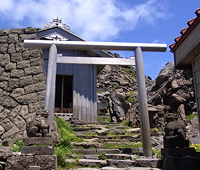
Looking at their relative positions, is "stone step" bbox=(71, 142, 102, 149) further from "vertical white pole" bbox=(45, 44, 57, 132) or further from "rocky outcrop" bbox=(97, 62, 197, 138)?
"rocky outcrop" bbox=(97, 62, 197, 138)

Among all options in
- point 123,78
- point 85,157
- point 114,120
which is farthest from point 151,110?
point 123,78

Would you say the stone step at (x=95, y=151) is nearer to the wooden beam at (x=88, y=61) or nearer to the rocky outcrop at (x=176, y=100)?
the wooden beam at (x=88, y=61)

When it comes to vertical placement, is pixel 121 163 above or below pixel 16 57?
below

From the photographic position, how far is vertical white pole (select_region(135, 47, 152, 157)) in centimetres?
660

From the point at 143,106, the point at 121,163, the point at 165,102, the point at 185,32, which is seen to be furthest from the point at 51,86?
the point at 165,102

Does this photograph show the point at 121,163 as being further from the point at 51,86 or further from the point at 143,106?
the point at 51,86

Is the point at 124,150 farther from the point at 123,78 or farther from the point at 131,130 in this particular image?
the point at 123,78

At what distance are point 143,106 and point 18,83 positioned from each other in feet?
15.7

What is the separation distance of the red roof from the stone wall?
508cm

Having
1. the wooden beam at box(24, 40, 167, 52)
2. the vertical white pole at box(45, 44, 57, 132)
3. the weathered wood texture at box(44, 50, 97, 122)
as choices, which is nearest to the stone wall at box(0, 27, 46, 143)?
the vertical white pole at box(45, 44, 57, 132)

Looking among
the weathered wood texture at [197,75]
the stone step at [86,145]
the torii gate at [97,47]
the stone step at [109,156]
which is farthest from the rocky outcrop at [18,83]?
the weathered wood texture at [197,75]

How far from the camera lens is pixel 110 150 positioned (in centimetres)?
689

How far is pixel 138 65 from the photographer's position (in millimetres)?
7484

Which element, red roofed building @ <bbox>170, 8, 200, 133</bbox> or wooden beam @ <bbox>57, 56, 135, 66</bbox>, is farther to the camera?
wooden beam @ <bbox>57, 56, 135, 66</bbox>
